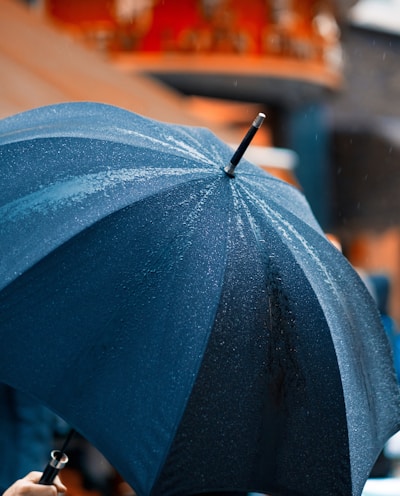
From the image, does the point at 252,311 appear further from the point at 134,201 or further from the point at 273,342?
the point at 134,201

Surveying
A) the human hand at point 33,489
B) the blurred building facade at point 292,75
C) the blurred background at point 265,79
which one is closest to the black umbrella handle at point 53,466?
the human hand at point 33,489

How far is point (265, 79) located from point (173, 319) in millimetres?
9225

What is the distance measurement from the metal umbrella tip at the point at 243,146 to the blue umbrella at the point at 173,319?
0.04ft

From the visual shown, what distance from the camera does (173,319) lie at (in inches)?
82.8

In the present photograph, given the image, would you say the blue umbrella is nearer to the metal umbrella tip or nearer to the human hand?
the metal umbrella tip

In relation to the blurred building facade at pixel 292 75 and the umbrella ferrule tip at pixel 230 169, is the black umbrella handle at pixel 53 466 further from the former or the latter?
the blurred building facade at pixel 292 75

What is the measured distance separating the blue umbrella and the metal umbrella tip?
0.01 m

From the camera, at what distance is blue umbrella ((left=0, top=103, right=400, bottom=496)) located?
2.02m

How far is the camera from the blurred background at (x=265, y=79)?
253 inches

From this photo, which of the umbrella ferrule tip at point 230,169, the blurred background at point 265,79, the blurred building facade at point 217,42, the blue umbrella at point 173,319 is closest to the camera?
Result: the blue umbrella at point 173,319

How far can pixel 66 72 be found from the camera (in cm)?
645

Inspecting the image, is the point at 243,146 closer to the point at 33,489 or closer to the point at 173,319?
the point at 173,319

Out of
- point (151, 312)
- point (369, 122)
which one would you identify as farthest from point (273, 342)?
point (369, 122)

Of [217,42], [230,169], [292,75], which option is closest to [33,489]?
[230,169]
